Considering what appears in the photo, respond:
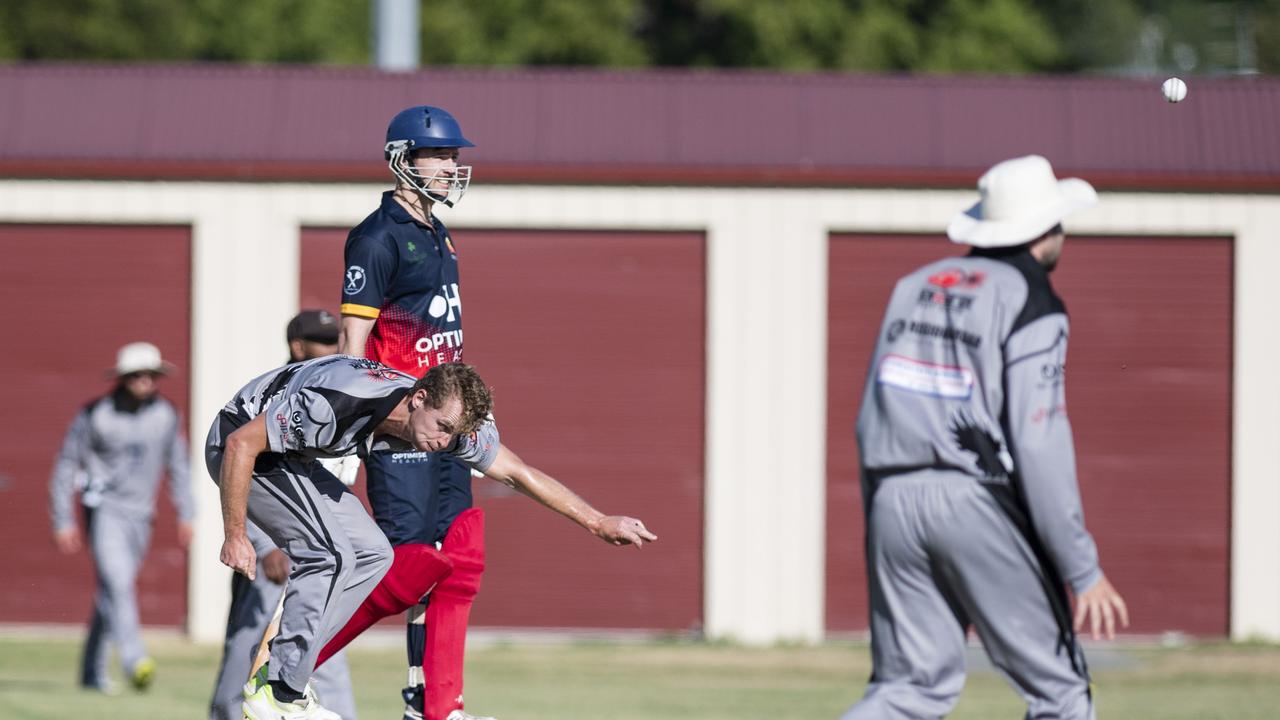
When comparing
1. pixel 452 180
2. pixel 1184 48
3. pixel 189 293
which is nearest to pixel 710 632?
pixel 189 293

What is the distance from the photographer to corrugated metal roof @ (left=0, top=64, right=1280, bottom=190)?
1683 centimetres

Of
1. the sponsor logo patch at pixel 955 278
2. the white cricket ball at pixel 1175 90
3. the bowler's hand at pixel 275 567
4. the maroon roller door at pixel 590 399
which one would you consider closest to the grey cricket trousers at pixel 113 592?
the maroon roller door at pixel 590 399

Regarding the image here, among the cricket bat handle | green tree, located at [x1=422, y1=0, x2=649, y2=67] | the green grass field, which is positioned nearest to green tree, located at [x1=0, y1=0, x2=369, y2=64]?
green tree, located at [x1=422, y1=0, x2=649, y2=67]

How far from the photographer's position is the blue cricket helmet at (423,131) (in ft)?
25.6

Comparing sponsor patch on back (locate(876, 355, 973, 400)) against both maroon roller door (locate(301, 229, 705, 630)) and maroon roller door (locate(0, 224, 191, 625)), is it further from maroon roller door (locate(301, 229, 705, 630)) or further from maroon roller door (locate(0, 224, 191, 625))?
Result: maroon roller door (locate(0, 224, 191, 625))

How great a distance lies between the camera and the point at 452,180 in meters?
7.86

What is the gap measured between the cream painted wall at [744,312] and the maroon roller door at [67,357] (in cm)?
25

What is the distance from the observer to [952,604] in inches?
240

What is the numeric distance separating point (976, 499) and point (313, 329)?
3983 millimetres

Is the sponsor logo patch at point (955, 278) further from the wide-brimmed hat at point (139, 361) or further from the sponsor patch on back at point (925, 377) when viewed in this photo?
the wide-brimmed hat at point (139, 361)

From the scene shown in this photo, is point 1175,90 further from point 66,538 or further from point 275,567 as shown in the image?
point 66,538

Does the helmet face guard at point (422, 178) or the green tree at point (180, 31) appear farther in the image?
the green tree at point (180, 31)

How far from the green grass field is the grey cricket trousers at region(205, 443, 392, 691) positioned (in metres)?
4.49

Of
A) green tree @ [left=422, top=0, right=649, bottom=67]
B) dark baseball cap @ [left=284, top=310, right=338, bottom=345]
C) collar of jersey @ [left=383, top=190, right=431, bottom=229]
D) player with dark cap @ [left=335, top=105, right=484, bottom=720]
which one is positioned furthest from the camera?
green tree @ [left=422, top=0, right=649, bottom=67]
